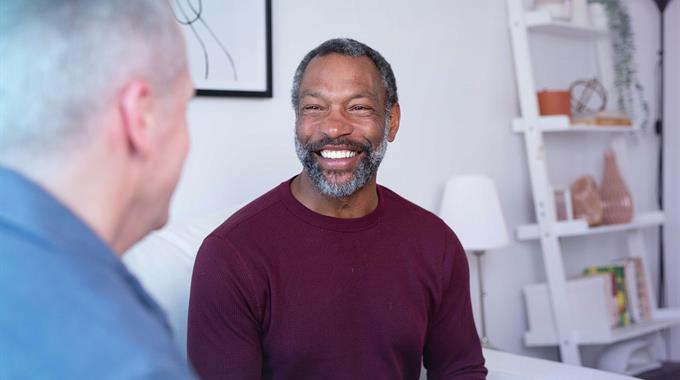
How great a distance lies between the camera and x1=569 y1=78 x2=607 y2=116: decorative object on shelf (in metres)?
3.06

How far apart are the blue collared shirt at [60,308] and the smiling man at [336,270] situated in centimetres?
90

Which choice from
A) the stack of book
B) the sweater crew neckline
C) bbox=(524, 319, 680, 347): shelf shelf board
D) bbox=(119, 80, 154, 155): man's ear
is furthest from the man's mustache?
the stack of book

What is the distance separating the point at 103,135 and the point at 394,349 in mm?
1087

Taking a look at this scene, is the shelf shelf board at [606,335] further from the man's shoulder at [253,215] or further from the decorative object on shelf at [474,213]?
the man's shoulder at [253,215]

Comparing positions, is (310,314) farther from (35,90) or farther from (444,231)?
(35,90)

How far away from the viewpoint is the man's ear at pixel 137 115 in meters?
0.61

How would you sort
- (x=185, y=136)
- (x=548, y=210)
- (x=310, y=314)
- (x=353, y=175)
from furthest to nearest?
1. (x=548, y=210)
2. (x=353, y=175)
3. (x=310, y=314)
4. (x=185, y=136)

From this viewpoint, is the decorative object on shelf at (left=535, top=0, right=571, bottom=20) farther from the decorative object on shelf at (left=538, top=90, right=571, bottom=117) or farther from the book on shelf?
the book on shelf

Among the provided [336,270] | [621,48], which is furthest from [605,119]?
[336,270]

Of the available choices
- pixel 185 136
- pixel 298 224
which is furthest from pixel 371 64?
pixel 185 136

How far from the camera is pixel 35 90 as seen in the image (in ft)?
1.90

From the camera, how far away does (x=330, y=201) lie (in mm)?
1610

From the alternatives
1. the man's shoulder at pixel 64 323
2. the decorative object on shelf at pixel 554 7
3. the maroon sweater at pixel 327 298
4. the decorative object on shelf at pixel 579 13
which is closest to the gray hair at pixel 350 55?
the maroon sweater at pixel 327 298

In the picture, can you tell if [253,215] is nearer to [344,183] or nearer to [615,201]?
[344,183]
